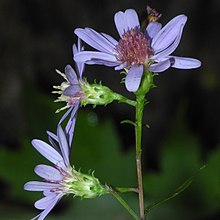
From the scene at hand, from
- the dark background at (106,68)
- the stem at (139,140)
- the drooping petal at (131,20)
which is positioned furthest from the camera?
the dark background at (106,68)

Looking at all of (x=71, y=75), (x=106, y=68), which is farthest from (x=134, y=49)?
(x=106, y=68)

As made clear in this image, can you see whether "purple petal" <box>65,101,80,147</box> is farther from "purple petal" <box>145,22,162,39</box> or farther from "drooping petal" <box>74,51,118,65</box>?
"purple petal" <box>145,22,162,39</box>

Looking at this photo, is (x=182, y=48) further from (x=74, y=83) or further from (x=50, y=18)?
(x=74, y=83)

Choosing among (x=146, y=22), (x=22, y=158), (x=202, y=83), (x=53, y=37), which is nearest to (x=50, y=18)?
(x=53, y=37)

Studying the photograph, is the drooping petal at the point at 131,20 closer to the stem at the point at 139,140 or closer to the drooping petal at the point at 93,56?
the drooping petal at the point at 93,56

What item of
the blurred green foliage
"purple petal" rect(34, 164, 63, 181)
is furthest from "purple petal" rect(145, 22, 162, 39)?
the blurred green foliage

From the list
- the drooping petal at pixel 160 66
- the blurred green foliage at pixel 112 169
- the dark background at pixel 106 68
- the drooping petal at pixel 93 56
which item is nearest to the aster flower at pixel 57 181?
the drooping petal at pixel 93 56

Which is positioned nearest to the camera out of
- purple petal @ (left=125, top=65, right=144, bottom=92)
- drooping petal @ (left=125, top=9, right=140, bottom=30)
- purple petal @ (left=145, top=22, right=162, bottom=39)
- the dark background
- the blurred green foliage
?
purple petal @ (left=125, top=65, right=144, bottom=92)
